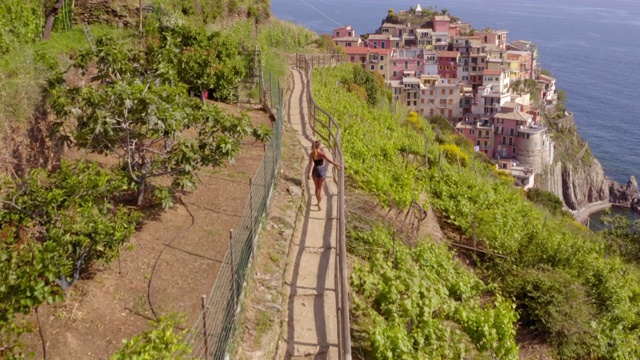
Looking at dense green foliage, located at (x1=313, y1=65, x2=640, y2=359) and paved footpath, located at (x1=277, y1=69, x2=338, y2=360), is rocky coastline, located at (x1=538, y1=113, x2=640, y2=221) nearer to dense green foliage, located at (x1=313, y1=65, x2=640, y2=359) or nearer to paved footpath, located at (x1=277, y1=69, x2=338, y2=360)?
dense green foliage, located at (x1=313, y1=65, x2=640, y2=359)

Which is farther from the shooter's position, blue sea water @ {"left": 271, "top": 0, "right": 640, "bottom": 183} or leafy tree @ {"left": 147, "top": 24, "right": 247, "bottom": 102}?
blue sea water @ {"left": 271, "top": 0, "right": 640, "bottom": 183}

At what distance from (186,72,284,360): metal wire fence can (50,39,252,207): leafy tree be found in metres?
0.93

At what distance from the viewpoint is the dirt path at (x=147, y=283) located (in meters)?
6.54

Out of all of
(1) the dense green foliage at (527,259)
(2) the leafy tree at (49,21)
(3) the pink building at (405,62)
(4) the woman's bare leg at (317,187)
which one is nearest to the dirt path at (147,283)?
(4) the woman's bare leg at (317,187)

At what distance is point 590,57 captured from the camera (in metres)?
119

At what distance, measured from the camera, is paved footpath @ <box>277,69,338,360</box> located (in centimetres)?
716

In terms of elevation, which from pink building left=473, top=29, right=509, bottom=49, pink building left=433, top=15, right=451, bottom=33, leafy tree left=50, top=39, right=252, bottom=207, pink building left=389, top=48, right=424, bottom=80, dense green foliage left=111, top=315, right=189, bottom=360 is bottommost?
dense green foliage left=111, top=315, right=189, bottom=360

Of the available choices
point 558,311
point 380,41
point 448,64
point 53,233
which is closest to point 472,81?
point 448,64

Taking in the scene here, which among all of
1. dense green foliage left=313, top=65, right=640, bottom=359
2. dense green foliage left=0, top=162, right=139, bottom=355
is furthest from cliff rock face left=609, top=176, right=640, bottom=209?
dense green foliage left=0, top=162, right=139, bottom=355

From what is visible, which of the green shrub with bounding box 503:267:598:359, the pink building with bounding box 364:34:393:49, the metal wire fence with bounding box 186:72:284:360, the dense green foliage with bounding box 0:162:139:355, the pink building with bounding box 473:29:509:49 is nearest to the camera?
the dense green foliage with bounding box 0:162:139:355

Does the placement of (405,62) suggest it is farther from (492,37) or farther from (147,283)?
(147,283)

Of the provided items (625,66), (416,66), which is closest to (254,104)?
(416,66)

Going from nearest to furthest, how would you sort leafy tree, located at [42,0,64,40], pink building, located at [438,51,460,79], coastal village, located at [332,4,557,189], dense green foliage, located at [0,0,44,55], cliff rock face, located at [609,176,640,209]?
dense green foliage, located at [0,0,44,55] → leafy tree, located at [42,0,64,40] → cliff rock face, located at [609,176,640,209] → coastal village, located at [332,4,557,189] → pink building, located at [438,51,460,79]

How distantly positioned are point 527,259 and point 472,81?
78.0m
